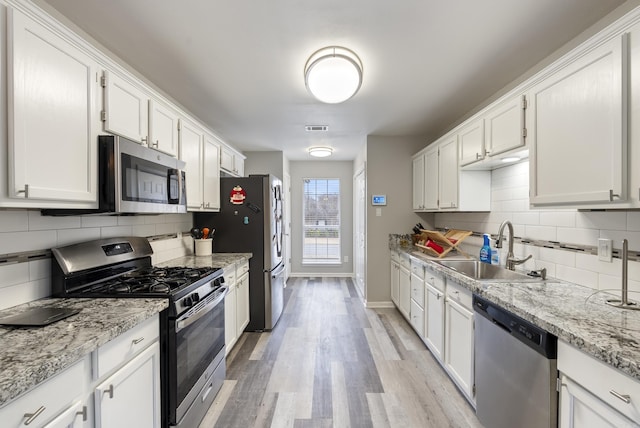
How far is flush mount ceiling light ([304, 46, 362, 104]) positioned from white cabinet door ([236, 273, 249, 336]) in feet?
6.55

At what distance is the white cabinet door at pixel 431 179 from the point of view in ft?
10.9

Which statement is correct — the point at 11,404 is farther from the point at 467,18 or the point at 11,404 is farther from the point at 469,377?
the point at 467,18

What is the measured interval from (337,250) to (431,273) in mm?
3620

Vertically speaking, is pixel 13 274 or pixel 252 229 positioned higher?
pixel 252 229

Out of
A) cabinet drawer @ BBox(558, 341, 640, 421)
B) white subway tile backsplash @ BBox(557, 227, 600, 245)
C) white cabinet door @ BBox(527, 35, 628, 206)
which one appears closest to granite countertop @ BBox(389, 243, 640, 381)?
cabinet drawer @ BBox(558, 341, 640, 421)

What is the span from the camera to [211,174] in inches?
118

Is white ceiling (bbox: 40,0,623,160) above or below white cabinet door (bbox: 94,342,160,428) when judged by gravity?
above

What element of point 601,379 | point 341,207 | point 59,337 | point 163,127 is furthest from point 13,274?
point 341,207

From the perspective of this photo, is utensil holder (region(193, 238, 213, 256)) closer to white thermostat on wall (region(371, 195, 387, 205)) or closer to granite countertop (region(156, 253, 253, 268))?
granite countertop (region(156, 253, 253, 268))

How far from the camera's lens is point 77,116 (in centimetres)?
135

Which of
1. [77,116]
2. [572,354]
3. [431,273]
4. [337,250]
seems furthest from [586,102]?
[337,250]

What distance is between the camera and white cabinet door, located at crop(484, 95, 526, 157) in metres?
1.89

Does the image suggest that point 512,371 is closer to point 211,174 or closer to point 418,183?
point 418,183

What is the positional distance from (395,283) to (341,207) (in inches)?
101
